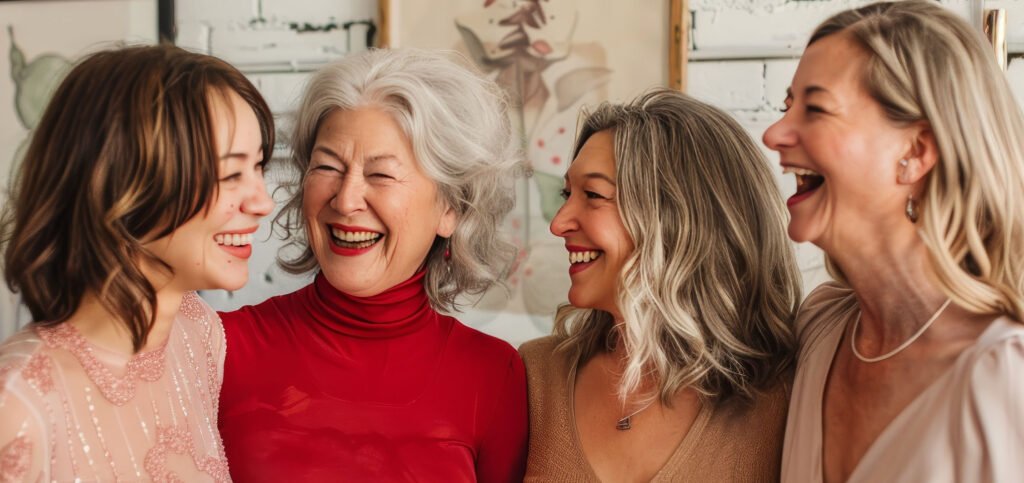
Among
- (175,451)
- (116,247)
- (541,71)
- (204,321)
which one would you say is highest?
(541,71)

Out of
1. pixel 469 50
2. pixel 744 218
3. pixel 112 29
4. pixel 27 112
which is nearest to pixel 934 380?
pixel 744 218

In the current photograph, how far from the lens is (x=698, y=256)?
1.72 metres

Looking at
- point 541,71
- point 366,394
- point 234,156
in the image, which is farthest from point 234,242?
point 541,71

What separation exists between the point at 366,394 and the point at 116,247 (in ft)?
2.08

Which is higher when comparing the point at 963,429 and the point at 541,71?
the point at 541,71

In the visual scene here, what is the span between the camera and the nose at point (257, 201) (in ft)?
4.60

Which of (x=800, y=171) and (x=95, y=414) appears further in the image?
(x=800, y=171)

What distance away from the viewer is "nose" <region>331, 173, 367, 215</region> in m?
1.71

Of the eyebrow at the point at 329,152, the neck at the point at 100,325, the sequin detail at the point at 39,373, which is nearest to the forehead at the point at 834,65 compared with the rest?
the eyebrow at the point at 329,152

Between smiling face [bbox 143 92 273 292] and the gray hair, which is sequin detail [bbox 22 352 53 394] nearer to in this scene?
smiling face [bbox 143 92 273 292]

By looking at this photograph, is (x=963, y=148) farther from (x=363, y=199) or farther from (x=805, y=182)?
(x=363, y=199)

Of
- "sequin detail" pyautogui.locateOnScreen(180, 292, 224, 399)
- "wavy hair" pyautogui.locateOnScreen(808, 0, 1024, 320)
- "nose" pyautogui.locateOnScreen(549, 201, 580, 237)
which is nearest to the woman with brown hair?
"sequin detail" pyautogui.locateOnScreen(180, 292, 224, 399)

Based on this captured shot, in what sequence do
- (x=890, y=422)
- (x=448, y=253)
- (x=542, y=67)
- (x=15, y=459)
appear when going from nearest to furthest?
(x=15, y=459), (x=890, y=422), (x=448, y=253), (x=542, y=67)

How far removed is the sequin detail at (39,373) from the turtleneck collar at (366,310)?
0.64 metres
